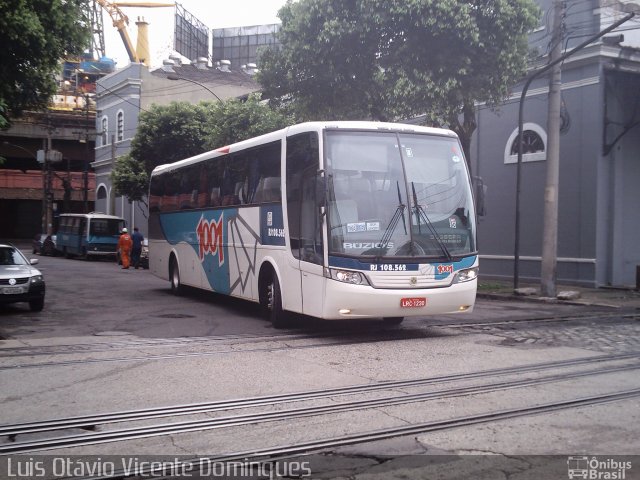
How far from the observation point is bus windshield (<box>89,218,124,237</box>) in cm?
3853

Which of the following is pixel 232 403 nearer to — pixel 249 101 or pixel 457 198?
pixel 457 198

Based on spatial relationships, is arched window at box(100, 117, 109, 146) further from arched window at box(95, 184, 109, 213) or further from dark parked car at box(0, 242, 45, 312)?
dark parked car at box(0, 242, 45, 312)

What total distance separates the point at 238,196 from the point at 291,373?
6.42m

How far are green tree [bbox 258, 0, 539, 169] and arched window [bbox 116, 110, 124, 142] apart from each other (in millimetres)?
27776

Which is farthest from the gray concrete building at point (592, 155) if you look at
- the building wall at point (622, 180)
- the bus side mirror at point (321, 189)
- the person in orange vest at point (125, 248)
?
the person in orange vest at point (125, 248)

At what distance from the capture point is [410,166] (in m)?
11.0

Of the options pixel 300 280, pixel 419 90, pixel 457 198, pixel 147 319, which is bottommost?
pixel 147 319

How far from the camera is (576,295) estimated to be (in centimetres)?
1822

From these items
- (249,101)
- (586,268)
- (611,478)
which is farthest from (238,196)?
(249,101)

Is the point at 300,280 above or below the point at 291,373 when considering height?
above

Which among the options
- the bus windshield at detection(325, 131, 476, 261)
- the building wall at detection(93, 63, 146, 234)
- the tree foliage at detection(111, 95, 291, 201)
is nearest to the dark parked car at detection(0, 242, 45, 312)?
the bus windshield at detection(325, 131, 476, 261)

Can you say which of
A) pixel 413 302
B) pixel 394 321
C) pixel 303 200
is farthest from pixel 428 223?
pixel 394 321

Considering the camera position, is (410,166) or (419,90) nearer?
(410,166)

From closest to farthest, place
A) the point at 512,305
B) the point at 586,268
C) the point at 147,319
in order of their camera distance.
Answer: the point at 147,319
the point at 512,305
the point at 586,268
